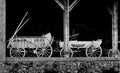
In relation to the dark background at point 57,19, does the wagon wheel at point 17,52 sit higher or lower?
lower

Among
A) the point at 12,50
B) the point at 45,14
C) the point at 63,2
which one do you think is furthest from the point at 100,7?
the point at 12,50

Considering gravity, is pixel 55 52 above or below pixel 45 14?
below

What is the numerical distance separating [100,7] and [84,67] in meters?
4.98

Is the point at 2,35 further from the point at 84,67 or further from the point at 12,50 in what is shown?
the point at 84,67

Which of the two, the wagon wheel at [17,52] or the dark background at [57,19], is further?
Result: the dark background at [57,19]

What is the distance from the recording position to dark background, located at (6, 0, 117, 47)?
64.9ft

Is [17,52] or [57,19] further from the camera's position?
[57,19]

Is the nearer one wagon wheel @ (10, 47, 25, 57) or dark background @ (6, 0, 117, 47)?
wagon wheel @ (10, 47, 25, 57)

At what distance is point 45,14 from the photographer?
20.0 m

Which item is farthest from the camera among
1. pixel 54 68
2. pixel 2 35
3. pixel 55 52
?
pixel 55 52

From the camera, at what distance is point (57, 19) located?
20.1 meters

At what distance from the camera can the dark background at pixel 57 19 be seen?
779 inches

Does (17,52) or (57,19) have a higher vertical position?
(57,19)

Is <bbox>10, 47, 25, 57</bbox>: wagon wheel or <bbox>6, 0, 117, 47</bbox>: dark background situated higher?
<bbox>6, 0, 117, 47</bbox>: dark background
